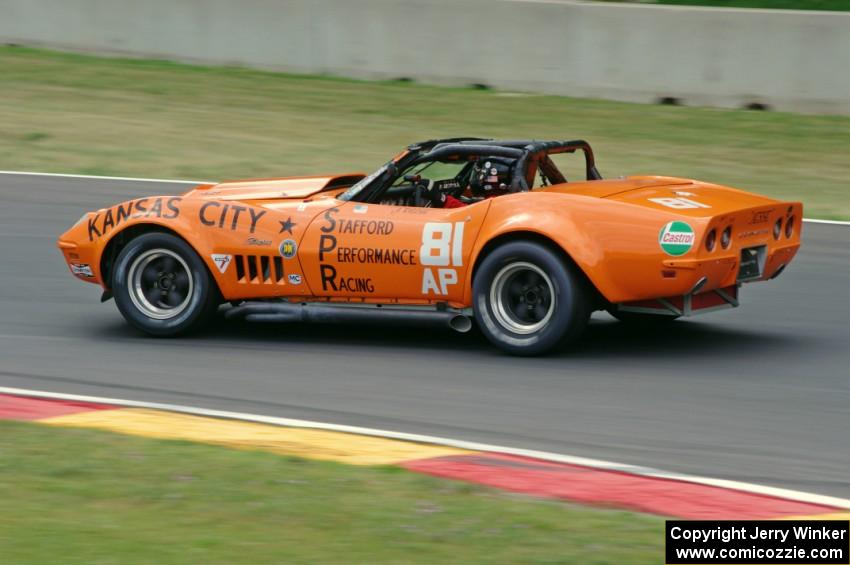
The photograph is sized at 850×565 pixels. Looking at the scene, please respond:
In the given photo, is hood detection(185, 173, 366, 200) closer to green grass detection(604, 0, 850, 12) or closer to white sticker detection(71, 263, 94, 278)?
white sticker detection(71, 263, 94, 278)

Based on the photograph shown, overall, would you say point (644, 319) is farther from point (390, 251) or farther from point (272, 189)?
point (272, 189)

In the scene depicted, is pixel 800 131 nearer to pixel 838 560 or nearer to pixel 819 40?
pixel 819 40

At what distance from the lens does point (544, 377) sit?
8.15 metres

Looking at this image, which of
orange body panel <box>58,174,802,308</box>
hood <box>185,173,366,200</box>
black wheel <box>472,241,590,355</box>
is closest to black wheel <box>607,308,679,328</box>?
orange body panel <box>58,174,802,308</box>

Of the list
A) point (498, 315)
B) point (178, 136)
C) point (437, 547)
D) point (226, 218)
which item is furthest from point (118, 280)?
point (178, 136)

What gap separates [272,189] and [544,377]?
247 cm

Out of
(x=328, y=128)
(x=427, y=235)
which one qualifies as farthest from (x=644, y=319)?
(x=328, y=128)

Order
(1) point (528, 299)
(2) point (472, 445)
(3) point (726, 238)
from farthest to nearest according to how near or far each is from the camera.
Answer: (1) point (528, 299) < (3) point (726, 238) < (2) point (472, 445)

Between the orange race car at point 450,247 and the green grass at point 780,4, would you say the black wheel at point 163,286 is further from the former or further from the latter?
the green grass at point 780,4

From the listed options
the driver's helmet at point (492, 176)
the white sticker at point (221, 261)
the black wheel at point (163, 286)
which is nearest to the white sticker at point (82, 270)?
the black wheel at point (163, 286)

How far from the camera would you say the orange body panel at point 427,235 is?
26.8ft

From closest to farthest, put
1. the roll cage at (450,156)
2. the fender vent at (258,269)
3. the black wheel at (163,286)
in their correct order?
the roll cage at (450,156), the fender vent at (258,269), the black wheel at (163,286)

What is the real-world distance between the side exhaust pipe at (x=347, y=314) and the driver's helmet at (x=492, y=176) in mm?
830

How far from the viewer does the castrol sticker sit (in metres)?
8.04
